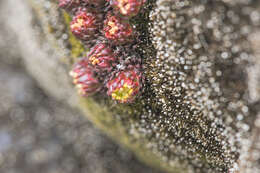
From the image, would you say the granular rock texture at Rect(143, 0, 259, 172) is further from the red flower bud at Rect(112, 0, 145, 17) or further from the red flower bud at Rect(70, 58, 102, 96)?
the red flower bud at Rect(70, 58, 102, 96)

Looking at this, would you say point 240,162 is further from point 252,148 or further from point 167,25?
point 167,25

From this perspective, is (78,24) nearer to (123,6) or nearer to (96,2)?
(96,2)

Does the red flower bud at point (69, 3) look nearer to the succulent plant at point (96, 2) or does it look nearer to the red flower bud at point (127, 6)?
the succulent plant at point (96, 2)

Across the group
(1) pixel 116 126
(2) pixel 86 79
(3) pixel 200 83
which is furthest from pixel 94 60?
(1) pixel 116 126

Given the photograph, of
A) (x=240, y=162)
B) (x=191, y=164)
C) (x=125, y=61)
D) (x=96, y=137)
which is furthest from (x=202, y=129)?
(x=96, y=137)

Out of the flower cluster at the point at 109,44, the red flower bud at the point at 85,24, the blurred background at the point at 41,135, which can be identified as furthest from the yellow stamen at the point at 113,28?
the blurred background at the point at 41,135

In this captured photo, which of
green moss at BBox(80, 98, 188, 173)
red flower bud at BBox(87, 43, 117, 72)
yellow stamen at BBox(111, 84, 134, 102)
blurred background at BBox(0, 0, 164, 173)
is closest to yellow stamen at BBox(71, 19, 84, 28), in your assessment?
red flower bud at BBox(87, 43, 117, 72)
